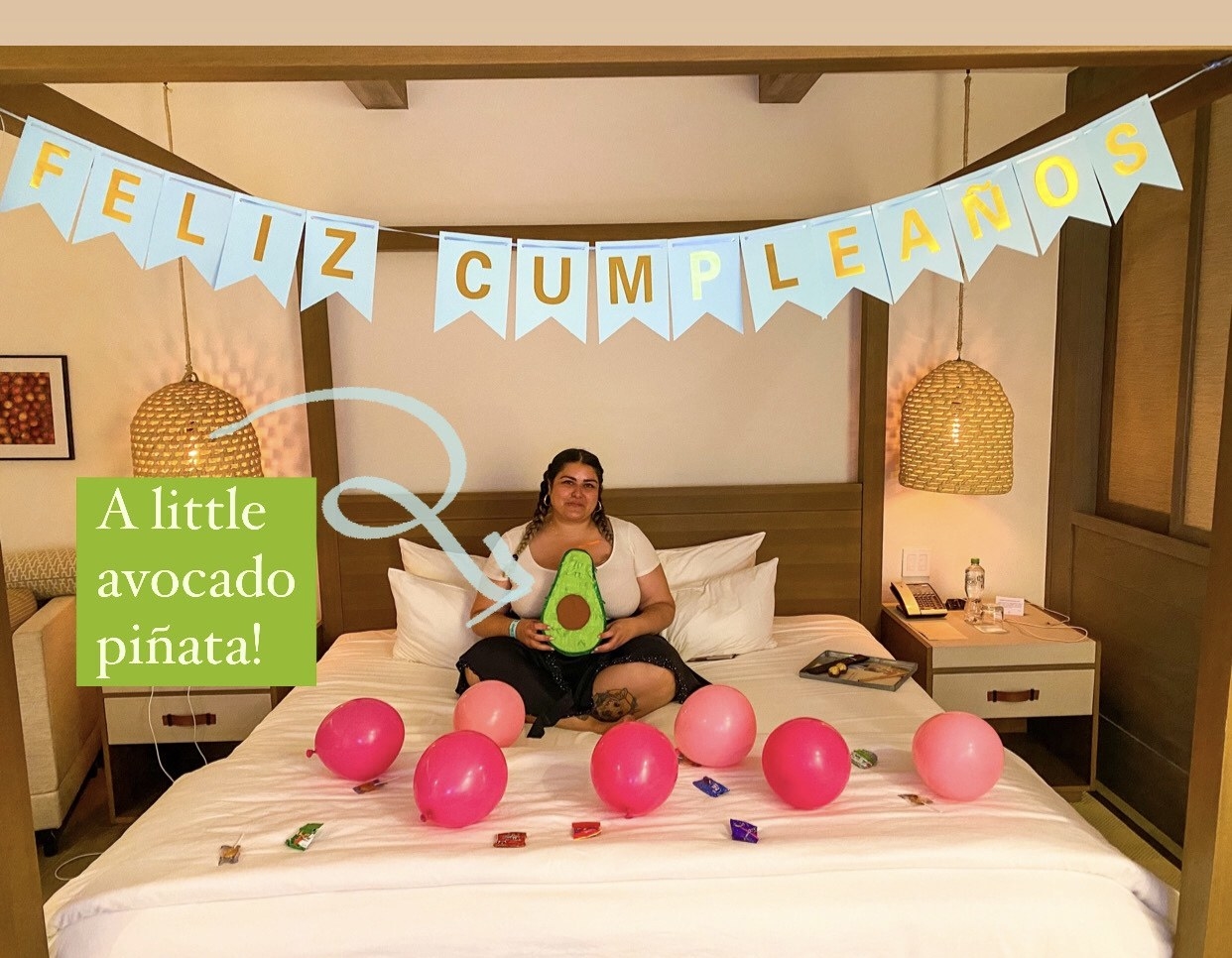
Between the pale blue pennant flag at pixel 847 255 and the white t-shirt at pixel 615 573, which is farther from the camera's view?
the white t-shirt at pixel 615 573

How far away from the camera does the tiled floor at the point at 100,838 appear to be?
243cm

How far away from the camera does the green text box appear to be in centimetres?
148

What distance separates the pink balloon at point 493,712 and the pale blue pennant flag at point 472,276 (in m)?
0.90

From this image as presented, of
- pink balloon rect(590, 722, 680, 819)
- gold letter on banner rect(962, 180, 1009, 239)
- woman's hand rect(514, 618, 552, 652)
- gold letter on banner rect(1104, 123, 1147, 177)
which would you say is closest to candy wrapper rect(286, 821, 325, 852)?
pink balloon rect(590, 722, 680, 819)

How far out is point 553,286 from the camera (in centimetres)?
172

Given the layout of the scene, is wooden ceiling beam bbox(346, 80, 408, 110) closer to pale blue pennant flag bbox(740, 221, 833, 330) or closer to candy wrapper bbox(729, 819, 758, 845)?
pale blue pennant flag bbox(740, 221, 833, 330)

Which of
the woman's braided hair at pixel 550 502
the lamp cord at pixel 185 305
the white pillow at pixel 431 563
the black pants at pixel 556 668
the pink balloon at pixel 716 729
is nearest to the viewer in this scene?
the pink balloon at pixel 716 729

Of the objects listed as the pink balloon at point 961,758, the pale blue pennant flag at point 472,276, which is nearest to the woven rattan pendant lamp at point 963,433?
the pink balloon at point 961,758

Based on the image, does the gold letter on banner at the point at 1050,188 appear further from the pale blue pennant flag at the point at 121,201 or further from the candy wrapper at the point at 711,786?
the pale blue pennant flag at the point at 121,201

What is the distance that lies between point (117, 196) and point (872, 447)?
8.13ft

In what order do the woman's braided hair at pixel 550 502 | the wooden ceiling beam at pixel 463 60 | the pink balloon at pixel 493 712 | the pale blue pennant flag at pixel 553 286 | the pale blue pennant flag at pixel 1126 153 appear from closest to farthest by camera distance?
the wooden ceiling beam at pixel 463 60, the pale blue pennant flag at pixel 1126 153, the pale blue pennant flag at pixel 553 286, the pink balloon at pixel 493 712, the woman's braided hair at pixel 550 502

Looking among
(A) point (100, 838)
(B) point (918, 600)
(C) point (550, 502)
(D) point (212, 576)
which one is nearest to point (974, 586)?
(B) point (918, 600)

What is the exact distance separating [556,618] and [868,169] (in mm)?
2034

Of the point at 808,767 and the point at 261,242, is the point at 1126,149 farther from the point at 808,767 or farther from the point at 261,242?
the point at 261,242
